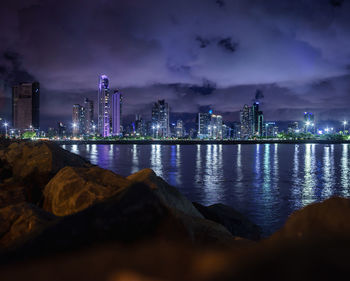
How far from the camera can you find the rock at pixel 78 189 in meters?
6.45

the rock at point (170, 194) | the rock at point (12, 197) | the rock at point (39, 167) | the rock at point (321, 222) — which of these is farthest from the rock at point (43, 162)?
the rock at point (321, 222)

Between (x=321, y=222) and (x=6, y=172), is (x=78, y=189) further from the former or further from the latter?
(x=6, y=172)

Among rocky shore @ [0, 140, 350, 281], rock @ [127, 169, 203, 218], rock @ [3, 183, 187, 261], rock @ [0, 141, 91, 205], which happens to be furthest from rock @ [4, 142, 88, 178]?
rock @ [3, 183, 187, 261]

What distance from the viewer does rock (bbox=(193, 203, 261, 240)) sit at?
976 centimetres

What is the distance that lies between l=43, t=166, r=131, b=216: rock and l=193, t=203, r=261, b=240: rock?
13.7 feet

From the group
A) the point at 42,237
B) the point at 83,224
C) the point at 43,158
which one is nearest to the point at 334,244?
the point at 83,224

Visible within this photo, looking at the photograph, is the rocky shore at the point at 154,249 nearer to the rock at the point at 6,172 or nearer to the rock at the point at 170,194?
the rock at the point at 170,194

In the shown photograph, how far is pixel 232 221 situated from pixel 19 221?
745 centimetres

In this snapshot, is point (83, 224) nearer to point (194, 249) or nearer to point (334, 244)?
point (194, 249)

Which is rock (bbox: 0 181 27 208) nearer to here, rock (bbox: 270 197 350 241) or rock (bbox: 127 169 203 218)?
rock (bbox: 127 169 203 218)

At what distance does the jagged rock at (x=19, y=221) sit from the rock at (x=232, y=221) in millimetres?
5981

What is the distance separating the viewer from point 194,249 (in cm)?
311

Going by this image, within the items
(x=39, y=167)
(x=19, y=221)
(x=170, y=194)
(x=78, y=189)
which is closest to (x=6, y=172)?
(x=39, y=167)

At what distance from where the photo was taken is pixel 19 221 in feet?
18.1
